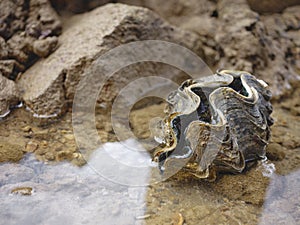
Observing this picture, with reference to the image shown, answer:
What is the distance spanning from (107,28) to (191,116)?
128 cm

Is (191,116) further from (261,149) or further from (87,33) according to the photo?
(87,33)

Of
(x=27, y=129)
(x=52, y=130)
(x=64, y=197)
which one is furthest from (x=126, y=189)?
(x=27, y=129)

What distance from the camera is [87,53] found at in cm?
301

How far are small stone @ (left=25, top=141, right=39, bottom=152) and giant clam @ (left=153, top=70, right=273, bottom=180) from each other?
35.4 inches

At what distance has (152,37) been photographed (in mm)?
3344

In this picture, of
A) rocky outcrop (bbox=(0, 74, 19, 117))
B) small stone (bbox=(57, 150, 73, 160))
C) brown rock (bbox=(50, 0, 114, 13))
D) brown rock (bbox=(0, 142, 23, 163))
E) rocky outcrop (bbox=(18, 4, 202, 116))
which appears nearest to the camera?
brown rock (bbox=(0, 142, 23, 163))

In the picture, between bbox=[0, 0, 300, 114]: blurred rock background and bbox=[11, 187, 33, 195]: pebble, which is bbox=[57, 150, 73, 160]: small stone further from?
bbox=[0, 0, 300, 114]: blurred rock background

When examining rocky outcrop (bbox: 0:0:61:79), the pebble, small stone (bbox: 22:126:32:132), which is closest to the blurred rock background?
rocky outcrop (bbox: 0:0:61:79)

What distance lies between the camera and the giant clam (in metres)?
2.21

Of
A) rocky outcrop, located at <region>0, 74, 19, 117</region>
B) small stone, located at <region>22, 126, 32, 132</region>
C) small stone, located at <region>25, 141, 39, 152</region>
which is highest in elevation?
rocky outcrop, located at <region>0, 74, 19, 117</region>

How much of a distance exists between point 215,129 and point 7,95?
1.68 metres

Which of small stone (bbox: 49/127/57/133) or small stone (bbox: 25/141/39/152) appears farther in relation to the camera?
small stone (bbox: 49/127/57/133)

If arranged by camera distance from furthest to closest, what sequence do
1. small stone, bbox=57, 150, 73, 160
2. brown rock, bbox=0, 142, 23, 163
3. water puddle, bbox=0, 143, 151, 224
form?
small stone, bbox=57, 150, 73, 160 → brown rock, bbox=0, 142, 23, 163 → water puddle, bbox=0, 143, 151, 224

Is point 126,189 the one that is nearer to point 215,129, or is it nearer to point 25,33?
point 215,129
